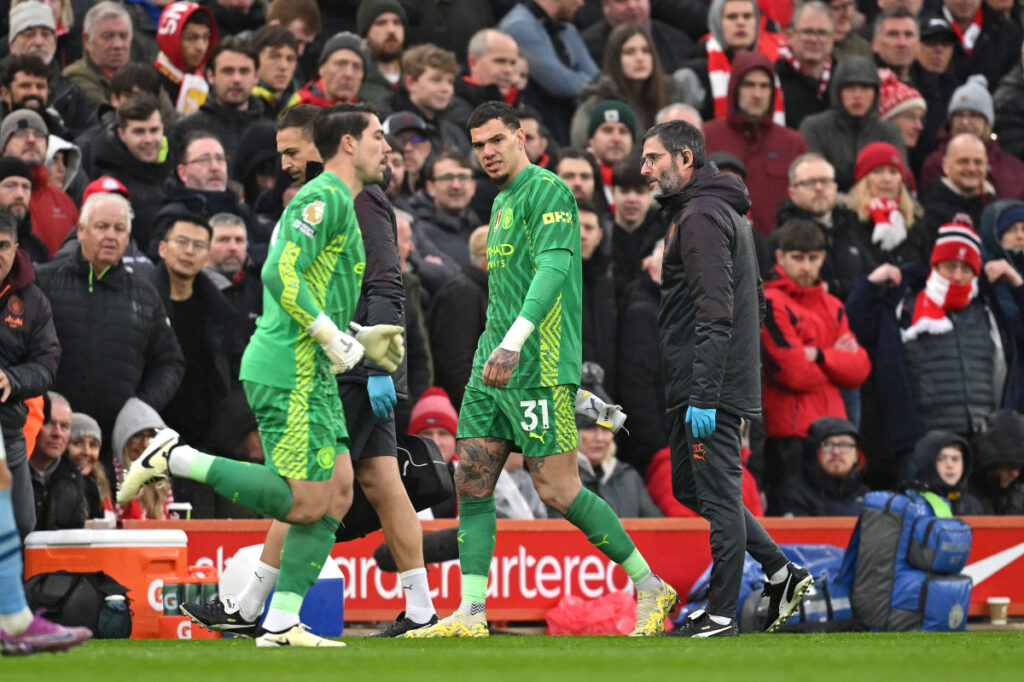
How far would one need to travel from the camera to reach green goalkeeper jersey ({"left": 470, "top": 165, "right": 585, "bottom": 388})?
8875mm

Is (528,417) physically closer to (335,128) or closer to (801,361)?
(335,128)

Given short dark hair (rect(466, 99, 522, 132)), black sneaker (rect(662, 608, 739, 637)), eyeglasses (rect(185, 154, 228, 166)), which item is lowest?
black sneaker (rect(662, 608, 739, 637))

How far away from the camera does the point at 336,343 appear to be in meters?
7.48

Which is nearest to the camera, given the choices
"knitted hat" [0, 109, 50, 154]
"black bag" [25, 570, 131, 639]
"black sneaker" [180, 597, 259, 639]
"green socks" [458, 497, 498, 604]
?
"black sneaker" [180, 597, 259, 639]

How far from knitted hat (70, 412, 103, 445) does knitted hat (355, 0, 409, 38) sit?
18.6 ft

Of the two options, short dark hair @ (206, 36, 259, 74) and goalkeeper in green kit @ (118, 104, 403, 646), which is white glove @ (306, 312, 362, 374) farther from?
short dark hair @ (206, 36, 259, 74)

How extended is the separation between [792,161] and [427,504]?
720 cm

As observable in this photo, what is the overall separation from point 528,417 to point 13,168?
16.6 ft

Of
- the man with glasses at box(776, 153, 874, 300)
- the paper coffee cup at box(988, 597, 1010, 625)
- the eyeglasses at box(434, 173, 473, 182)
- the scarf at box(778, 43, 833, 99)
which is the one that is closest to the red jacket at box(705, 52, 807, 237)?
the man with glasses at box(776, 153, 874, 300)

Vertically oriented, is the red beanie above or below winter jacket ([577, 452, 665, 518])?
above

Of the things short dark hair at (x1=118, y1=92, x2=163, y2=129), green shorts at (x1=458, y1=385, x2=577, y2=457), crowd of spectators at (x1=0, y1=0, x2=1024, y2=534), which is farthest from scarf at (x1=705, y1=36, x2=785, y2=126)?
green shorts at (x1=458, y1=385, x2=577, y2=457)

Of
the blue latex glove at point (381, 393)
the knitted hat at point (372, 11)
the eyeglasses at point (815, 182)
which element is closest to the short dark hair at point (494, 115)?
the blue latex glove at point (381, 393)

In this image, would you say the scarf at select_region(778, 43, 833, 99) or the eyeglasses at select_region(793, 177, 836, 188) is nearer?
the eyeglasses at select_region(793, 177, 836, 188)

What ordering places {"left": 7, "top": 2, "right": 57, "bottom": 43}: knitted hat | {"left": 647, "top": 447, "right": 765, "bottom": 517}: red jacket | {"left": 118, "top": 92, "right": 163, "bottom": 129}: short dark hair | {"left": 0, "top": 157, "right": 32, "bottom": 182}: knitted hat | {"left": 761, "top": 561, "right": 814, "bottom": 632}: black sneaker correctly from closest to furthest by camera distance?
{"left": 761, "top": 561, "right": 814, "bottom": 632}: black sneaker
{"left": 0, "top": 157, "right": 32, "bottom": 182}: knitted hat
{"left": 647, "top": 447, "right": 765, "bottom": 517}: red jacket
{"left": 118, "top": 92, "right": 163, "bottom": 129}: short dark hair
{"left": 7, "top": 2, "right": 57, "bottom": 43}: knitted hat
